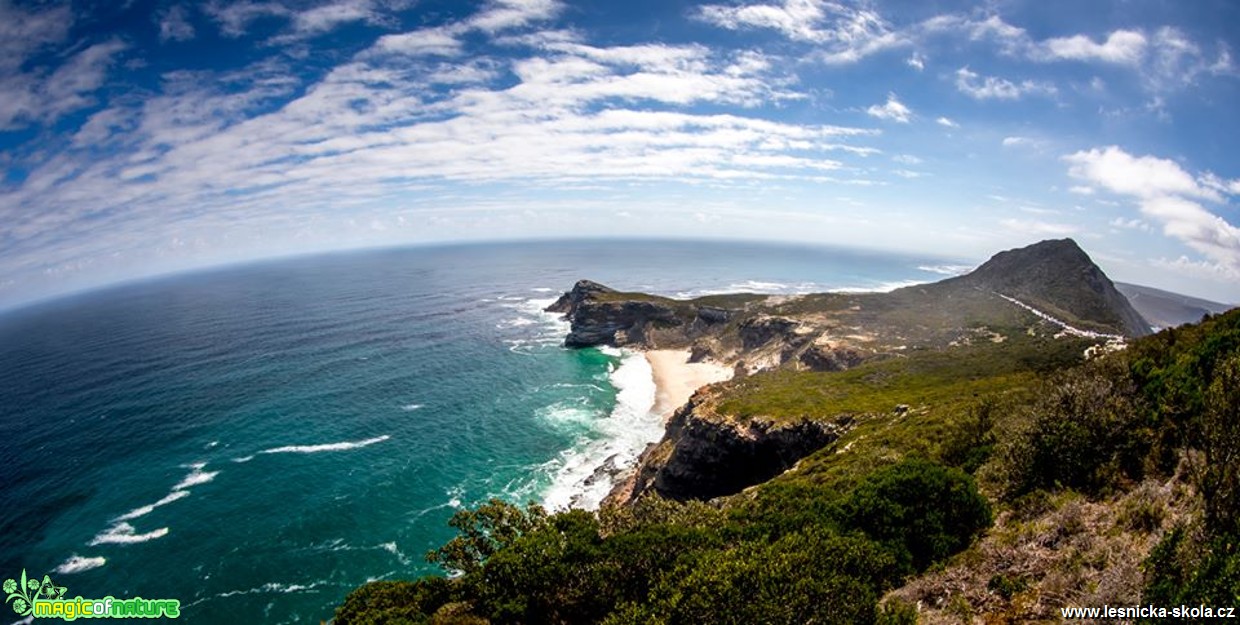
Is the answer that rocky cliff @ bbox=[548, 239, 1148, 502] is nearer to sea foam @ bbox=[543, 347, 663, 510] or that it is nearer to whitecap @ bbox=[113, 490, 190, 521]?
sea foam @ bbox=[543, 347, 663, 510]

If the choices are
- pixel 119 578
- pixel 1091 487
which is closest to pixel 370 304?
pixel 119 578

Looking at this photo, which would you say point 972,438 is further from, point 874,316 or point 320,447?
point 320,447

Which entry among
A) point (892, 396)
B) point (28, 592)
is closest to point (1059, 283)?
point (892, 396)

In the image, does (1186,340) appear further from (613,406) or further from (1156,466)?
(613,406)

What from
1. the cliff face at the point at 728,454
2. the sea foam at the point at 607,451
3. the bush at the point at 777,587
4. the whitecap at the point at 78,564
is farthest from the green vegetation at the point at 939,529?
the whitecap at the point at 78,564

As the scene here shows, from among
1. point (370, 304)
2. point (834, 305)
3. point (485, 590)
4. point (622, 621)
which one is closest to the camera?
point (622, 621)

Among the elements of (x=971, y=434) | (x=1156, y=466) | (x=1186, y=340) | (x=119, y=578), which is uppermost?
(x=1186, y=340)

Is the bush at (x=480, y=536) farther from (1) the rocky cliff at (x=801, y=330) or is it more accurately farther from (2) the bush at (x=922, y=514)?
(1) the rocky cliff at (x=801, y=330)
